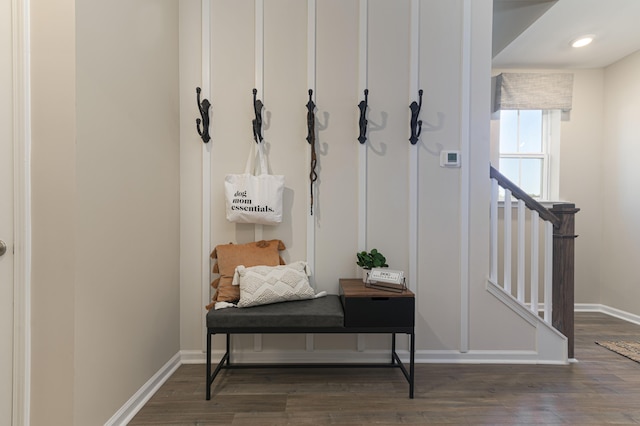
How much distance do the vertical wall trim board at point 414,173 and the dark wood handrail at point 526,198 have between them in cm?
58

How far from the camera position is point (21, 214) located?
1.21 m

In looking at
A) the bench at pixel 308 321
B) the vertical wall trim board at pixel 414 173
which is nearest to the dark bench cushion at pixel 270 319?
the bench at pixel 308 321

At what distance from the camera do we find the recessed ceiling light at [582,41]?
105 inches

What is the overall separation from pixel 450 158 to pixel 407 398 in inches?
62.5

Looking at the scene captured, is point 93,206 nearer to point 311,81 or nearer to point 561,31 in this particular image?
point 311,81

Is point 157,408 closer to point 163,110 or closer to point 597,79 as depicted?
point 163,110

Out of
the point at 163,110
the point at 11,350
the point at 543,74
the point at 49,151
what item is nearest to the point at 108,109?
the point at 49,151

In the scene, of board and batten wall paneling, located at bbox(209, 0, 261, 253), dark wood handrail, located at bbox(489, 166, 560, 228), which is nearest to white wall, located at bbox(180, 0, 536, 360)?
board and batten wall paneling, located at bbox(209, 0, 261, 253)

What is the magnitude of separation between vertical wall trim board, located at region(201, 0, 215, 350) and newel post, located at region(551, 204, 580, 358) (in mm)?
2465

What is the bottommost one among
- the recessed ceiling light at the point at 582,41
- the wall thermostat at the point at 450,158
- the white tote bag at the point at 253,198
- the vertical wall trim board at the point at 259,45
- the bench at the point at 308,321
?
the bench at the point at 308,321

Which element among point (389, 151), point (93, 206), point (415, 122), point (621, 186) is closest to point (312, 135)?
point (389, 151)

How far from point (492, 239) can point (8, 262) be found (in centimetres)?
271

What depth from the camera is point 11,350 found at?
118 cm

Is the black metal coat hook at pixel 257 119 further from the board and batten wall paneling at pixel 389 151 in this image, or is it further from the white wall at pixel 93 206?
the board and batten wall paneling at pixel 389 151
